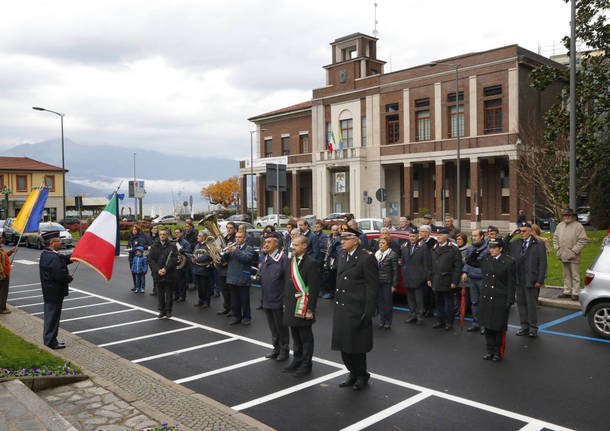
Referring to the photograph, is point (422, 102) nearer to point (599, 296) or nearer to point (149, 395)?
point (599, 296)

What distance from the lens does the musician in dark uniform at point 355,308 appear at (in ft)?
20.0

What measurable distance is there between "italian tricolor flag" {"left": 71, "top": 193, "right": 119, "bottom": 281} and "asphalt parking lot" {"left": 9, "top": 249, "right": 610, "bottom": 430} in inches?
57.8

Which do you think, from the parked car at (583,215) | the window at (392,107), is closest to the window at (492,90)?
the window at (392,107)

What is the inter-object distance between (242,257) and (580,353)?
19.2ft

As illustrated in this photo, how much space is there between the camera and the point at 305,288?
6742 millimetres

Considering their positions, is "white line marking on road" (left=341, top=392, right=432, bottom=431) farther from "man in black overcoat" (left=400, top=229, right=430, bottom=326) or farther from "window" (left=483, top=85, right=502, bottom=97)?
"window" (left=483, top=85, right=502, bottom=97)

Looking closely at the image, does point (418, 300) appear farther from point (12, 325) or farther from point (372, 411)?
point (12, 325)

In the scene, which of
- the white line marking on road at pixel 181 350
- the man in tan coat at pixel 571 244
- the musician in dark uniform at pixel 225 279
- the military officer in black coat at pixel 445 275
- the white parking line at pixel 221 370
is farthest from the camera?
the man in tan coat at pixel 571 244

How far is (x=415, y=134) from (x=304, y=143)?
1574cm

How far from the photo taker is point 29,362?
6.68 metres

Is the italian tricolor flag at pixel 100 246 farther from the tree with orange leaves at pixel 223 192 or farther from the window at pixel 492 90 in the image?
the tree with orange leaves at pixel 223 192

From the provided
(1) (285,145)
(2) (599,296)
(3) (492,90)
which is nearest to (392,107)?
(3) (492,90)

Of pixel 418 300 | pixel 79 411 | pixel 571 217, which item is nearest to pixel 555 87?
pixel 571 217

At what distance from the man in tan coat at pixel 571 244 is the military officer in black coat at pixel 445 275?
351cm
